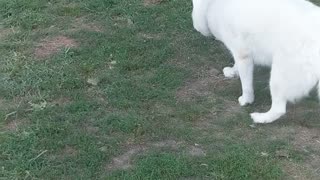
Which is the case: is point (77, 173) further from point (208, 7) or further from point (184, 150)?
point (208, 7)

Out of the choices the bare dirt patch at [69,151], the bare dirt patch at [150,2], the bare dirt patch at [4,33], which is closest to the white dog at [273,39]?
the bare dirt patch at [69,151]

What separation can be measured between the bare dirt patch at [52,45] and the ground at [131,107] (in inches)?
0.4

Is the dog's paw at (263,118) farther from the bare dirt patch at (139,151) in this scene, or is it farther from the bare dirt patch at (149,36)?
the bare dirt patch at (149,36)

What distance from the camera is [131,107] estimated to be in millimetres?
5035

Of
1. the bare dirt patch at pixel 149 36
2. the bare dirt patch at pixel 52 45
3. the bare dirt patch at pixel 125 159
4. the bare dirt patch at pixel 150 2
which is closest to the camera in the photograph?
the bare dirt patch at pixel 125 159

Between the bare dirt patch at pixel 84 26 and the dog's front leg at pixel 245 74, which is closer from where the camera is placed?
the dog's front leg at pixel 245 74

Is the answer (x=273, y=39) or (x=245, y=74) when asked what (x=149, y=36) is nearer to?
(x=245, y=74)

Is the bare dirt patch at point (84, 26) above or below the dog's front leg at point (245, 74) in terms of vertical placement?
below

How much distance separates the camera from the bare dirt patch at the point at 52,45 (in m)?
5.98

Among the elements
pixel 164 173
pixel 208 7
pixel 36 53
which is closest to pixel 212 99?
pixel 208 7

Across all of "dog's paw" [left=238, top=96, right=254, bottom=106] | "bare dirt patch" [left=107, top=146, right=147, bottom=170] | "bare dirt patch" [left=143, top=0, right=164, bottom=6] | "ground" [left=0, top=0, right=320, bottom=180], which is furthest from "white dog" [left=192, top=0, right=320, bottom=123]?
"bare dirt patch" [left=143, top=0, right=164, bottom=6]

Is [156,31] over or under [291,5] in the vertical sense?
under

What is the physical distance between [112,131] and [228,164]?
962 millimetres

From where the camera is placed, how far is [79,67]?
569 cm
